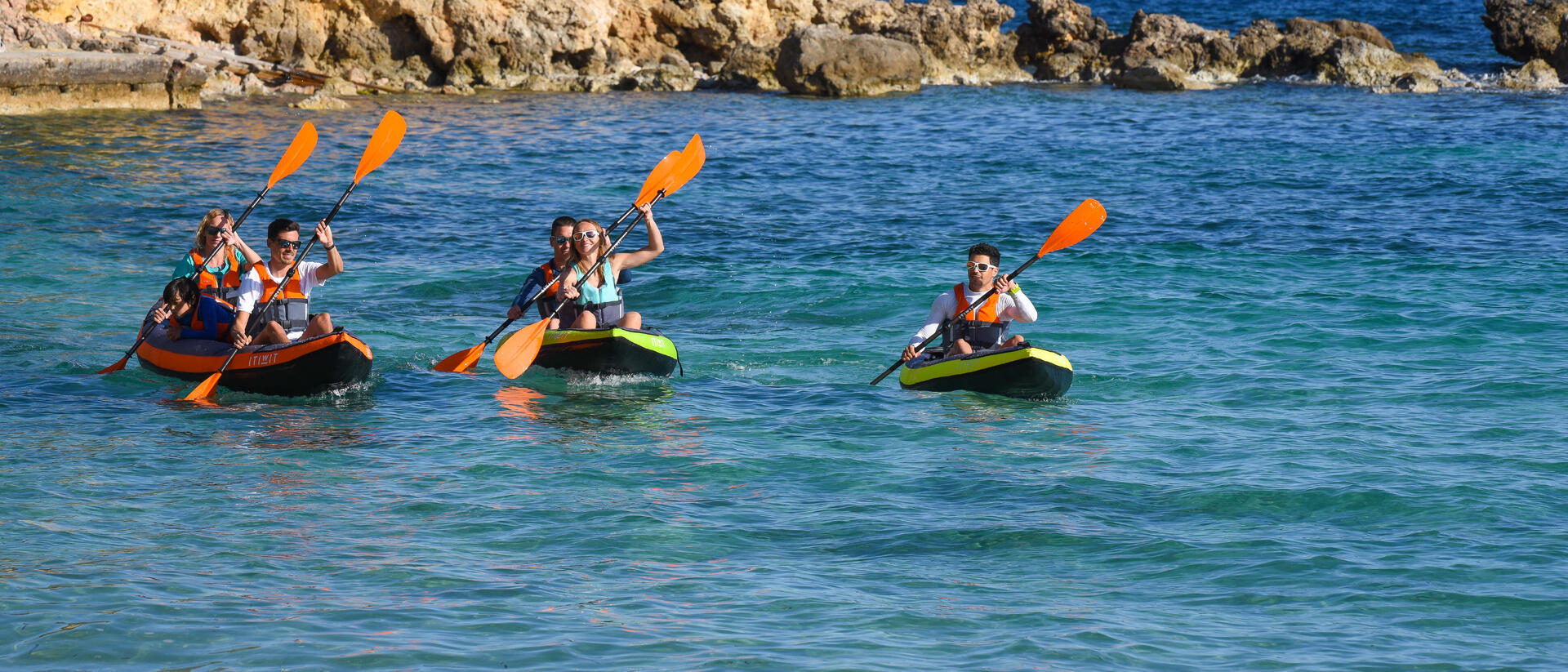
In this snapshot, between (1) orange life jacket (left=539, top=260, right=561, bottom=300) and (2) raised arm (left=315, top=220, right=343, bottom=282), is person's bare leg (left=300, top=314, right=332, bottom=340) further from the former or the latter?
(1) orange life jacket (left=539, top=260, right=561, bottom=300)

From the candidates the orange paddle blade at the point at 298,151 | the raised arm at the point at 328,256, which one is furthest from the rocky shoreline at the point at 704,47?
the raised arm at the point at 328,256

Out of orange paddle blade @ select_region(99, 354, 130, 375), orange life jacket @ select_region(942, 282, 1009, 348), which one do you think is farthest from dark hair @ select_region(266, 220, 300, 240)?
orange life jacket @ select_region(942, 282, 1009, 348)

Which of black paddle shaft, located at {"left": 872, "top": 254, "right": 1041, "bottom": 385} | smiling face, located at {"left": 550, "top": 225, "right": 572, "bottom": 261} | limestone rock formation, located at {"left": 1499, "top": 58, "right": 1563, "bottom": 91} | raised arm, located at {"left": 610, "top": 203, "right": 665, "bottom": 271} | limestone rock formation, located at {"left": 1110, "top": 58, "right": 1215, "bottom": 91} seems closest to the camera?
black paddle shaft, located at {"left": 872, "top": 254, "right": 1041, "bottom": 385}

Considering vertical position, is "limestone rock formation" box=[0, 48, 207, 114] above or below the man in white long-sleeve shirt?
above

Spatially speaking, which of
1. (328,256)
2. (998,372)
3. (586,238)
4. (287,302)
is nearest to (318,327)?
(287,302)

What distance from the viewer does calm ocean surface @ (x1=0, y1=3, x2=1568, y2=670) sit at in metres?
5.94

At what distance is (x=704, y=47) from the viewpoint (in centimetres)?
3612

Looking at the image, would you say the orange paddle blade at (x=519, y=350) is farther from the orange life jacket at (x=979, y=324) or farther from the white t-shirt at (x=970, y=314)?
the orange life jacket at (x=979, y=324)

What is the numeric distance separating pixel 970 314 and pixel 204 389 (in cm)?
514

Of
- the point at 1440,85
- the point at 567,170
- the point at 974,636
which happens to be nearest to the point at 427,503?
the point at 974,636

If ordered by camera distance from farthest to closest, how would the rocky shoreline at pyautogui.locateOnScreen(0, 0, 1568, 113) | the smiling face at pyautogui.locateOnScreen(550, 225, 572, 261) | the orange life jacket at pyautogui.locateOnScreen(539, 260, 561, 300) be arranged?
the rocky shoreline at pyautogui.locateOnScreen(0, 0, 1568, 113) < the orange life jacket at pyautogui.locateOnScreen(539, 260, 561, 300) < the smiling face at pyautogui.locateOnScreen(550, 225, 572, 261)

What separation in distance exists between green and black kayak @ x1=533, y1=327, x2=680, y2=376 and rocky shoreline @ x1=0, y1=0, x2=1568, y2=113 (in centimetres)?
2033

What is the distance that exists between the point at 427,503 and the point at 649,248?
12.0ft

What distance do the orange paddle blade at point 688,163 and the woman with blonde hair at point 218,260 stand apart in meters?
3.13
